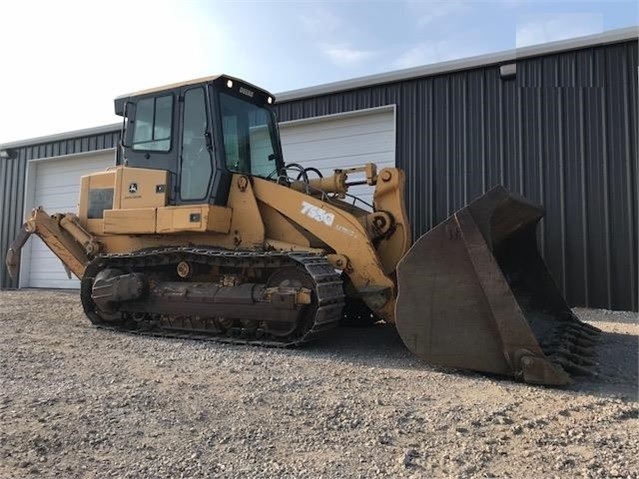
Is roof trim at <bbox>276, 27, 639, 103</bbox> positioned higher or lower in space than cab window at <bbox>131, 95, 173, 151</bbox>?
higher

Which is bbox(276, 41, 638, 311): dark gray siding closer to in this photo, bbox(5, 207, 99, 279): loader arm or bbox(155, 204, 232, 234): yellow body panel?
bbox(155, 204, 232, 234): yellow body panel

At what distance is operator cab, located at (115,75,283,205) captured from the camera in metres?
6.84

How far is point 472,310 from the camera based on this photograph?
4.54 m

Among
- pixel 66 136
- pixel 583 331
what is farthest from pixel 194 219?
pixel 66 136

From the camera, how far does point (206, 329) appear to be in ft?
21.6

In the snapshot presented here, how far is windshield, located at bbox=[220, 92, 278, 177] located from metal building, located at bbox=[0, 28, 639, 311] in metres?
3.97

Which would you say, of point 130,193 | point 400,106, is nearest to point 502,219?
point 130,193

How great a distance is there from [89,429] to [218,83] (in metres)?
4.78

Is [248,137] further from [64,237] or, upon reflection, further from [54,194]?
[54,194]

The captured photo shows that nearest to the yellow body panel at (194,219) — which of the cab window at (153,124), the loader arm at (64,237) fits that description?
the cab window at (153,124)

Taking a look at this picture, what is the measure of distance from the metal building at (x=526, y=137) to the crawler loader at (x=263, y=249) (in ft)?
10.2

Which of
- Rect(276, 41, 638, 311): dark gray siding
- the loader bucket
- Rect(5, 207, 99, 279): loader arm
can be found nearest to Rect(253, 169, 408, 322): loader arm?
the loader bucket

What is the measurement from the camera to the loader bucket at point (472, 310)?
4.30 meters

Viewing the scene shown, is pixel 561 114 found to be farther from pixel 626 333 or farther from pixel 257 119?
pixel 257 119
